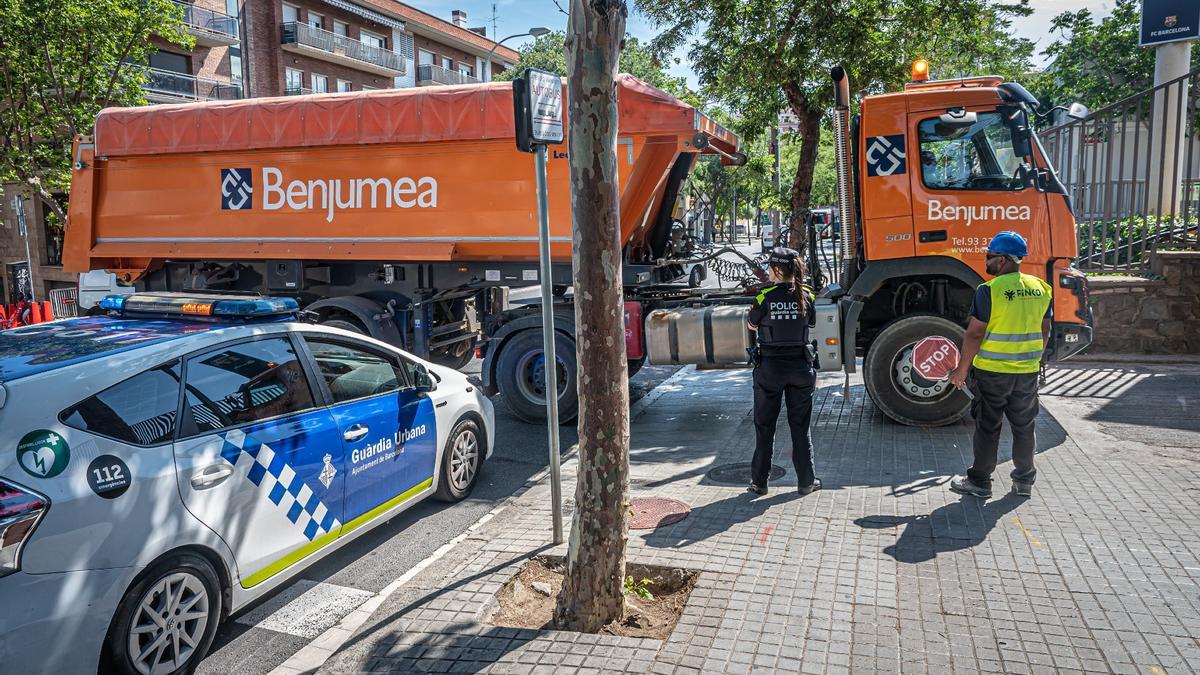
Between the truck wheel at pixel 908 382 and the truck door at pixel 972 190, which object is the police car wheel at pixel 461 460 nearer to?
the truck wheel at pixel 908 382

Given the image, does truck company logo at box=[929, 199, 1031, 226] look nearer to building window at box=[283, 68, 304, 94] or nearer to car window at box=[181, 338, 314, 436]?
car window at box=[181, 338, 314, 436]

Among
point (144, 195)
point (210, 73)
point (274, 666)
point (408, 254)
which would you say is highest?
point (210, 73)

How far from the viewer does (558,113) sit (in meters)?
4.98

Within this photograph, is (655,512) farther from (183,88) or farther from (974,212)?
(183,88)

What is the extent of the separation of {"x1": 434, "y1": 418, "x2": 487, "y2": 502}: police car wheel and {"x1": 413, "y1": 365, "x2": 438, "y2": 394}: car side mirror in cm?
35

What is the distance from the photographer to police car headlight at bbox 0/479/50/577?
306 cm

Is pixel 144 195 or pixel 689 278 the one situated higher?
pixel 144 195

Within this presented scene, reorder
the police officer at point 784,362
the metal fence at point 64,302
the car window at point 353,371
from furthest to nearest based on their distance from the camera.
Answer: the metal fence at point 64,302 → the police officer at point 784,362 → the car window at point 353,371

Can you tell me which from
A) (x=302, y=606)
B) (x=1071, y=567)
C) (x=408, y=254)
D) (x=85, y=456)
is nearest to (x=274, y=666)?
(x=302, y=606)

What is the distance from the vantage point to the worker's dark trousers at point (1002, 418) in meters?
5.63

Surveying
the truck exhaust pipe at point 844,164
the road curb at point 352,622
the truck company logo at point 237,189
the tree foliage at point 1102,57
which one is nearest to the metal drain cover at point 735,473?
the road curb at point 352,622

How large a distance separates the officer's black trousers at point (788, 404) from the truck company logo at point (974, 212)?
2.58 metres

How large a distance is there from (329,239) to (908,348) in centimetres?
586

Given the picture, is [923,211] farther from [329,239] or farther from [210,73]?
[210,73]
